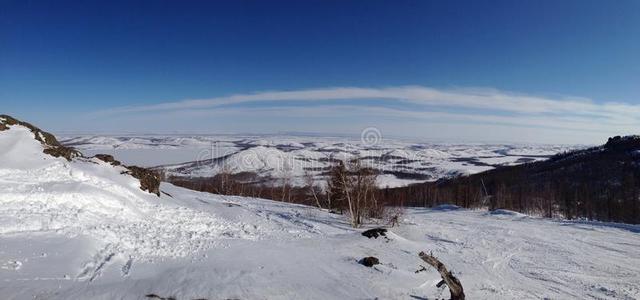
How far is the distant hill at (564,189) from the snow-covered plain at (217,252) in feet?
146

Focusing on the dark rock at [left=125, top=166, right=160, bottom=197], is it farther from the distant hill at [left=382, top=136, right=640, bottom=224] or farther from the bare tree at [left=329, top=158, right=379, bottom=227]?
the distant hill at [left=382, top=136, right=640, bottom=224]

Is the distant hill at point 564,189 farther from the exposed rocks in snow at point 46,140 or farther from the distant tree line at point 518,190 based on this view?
the exposed rocks in snow at point 46,140

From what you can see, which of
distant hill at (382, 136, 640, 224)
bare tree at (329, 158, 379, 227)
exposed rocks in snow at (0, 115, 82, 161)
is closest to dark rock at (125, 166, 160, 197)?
exposed rocks in snow at (0, 115, 82, 161)

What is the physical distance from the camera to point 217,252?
18.5 meters

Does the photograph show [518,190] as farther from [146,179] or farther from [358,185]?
[146,179]

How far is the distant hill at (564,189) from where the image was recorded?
9131 centimetres

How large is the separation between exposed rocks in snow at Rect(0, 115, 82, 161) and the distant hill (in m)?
50.8

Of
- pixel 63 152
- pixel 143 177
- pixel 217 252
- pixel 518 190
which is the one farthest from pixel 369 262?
pixel 518 190

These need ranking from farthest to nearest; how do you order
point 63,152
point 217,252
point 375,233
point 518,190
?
point 518,190 → point 63,152 → point 375,233 → point 217,252

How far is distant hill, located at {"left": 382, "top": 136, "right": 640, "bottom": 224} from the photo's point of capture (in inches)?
3595

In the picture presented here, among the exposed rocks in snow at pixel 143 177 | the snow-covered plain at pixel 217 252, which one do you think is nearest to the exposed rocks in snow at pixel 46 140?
the snow-covered plain at pixel 217 252

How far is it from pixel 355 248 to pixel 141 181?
17232mm

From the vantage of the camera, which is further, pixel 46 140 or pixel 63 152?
pixel 46 140

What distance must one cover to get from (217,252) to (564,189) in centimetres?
12522
